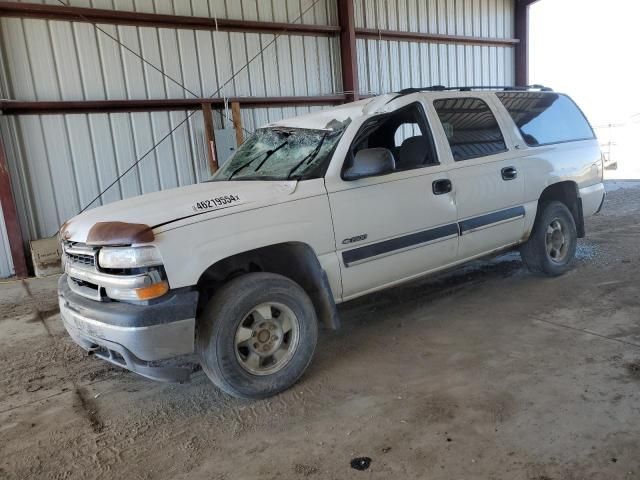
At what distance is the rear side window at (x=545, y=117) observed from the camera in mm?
5055

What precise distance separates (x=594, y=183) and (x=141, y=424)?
17.6 feet

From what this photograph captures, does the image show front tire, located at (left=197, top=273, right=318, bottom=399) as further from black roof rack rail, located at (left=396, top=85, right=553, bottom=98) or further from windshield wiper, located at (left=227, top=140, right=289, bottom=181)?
black roof rack rail, located at (left=396, top=85, right=553, bottom=98)

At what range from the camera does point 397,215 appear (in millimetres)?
3867

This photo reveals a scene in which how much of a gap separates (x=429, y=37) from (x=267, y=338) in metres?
11.5

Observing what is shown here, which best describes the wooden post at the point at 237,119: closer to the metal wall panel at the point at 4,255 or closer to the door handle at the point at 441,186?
the metal wall panel at the point at 4,255

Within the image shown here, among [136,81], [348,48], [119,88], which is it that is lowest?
[119,88]

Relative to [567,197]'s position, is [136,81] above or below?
above

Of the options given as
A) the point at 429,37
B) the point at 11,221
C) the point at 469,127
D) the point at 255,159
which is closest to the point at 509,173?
the point at 469,127

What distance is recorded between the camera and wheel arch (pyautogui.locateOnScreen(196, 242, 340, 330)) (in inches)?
130

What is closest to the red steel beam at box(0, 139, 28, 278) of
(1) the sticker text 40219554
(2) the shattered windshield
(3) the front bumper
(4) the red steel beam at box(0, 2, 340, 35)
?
(4) the red steel beam at box(0, 2, 340, 35)

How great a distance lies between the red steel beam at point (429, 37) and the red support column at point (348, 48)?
16.3 inches

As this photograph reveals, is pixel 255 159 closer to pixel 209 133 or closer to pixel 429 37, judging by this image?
pixel 209 133

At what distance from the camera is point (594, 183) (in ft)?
18.9

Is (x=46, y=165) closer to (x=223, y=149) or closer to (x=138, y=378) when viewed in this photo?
(x=223, y=149)
